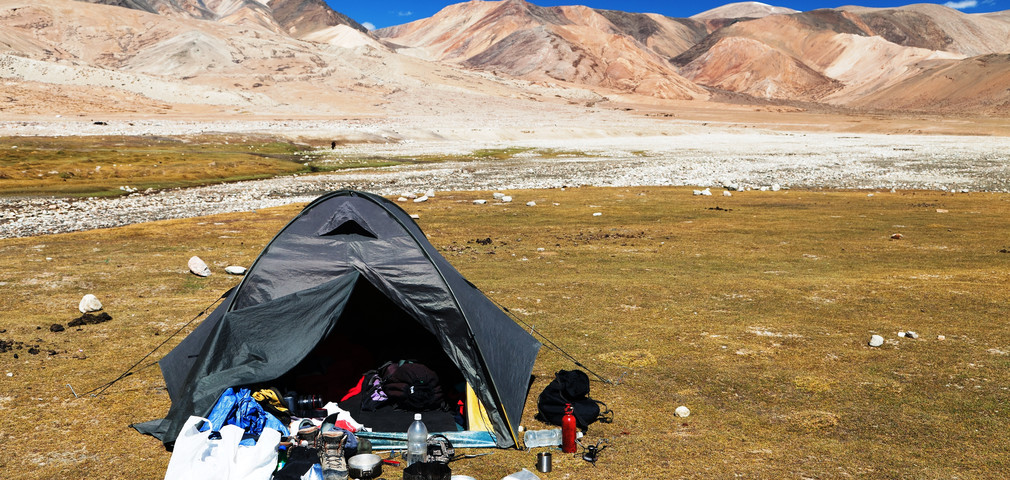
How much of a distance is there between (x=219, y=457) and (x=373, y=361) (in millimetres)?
3254

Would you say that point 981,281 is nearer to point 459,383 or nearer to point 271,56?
point 459,383

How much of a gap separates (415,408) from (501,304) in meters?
4.49

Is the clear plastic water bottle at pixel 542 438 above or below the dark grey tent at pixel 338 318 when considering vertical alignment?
below

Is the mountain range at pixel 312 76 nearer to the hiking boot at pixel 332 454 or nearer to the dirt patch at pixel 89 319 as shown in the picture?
the dirt patch at pixel 89 319

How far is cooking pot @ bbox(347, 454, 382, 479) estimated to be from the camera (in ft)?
21.3

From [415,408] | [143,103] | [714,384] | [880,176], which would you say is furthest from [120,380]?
[143,103]

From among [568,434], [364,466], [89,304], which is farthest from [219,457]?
[89,304]

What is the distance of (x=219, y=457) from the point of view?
20.5 feet

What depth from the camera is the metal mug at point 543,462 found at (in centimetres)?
662

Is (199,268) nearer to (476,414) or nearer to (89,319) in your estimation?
(89,319)

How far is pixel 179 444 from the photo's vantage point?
627 centimetres

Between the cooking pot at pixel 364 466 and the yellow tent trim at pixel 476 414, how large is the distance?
1.25 meters

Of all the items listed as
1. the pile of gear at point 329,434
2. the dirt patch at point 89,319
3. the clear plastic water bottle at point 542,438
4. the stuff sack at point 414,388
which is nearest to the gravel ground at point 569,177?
the dirt patch at point 89,319

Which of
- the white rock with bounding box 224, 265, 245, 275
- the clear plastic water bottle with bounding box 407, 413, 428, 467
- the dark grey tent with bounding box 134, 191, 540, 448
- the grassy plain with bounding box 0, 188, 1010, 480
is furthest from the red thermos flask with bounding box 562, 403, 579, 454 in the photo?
the white rock with bounding box 224, 265, 245, 275
